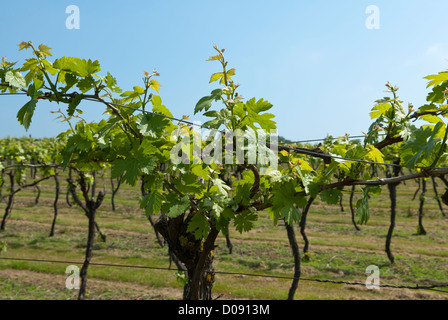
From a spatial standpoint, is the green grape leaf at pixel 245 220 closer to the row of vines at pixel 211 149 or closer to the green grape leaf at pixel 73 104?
the row of vines at pixel 211 149

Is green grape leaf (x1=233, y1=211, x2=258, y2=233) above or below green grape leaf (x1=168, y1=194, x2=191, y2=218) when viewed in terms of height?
below

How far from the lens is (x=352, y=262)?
31.9 feet

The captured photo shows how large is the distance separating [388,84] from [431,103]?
1.07ft

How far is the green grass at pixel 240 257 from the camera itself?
762cm

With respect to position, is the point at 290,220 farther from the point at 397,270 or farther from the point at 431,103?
the point at 397,270

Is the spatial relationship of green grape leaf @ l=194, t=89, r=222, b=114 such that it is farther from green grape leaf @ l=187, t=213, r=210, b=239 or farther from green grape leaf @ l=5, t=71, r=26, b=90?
green grape leaf @ l=5, t=71, r=26, b=90

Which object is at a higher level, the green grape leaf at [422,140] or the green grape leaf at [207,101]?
the green grape leaf at [207,101]

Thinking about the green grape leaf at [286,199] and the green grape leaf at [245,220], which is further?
the green grape leaf at [245,220]

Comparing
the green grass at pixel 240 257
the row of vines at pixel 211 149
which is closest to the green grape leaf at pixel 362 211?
the row of vines at pixel 211 149

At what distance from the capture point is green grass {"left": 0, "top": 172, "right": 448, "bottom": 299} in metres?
7.62

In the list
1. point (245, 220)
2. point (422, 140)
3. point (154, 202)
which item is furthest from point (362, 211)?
point (154, 202)

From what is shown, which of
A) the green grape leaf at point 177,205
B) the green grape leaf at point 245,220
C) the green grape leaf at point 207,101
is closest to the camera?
the green grape leaf at point 207,101

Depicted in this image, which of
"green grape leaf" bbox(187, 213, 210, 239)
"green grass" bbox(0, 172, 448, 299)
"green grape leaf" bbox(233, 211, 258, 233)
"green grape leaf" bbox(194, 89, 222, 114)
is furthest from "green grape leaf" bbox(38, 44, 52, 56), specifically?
"green grass" bbox(0, 172, 448, 299)
